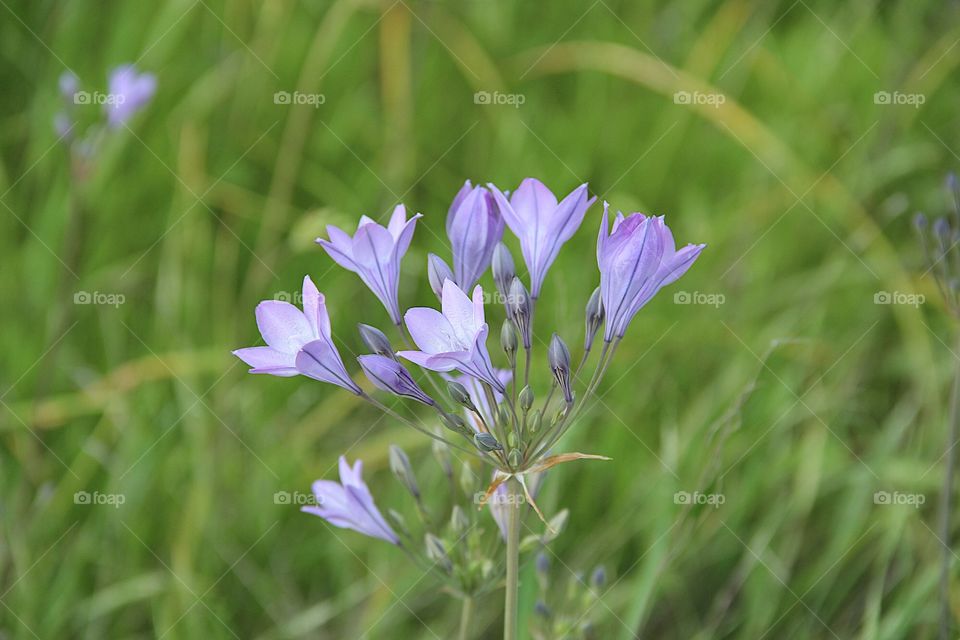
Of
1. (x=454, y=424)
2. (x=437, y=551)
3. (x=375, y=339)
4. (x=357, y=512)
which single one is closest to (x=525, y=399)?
(x=454, y=424)

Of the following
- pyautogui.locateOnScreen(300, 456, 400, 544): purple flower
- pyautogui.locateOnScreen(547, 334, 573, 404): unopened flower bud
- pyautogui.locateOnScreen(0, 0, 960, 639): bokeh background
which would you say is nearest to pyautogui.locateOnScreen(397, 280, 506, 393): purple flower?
pyautogui.locateOnScreen(547, 334, 573, 404): unopened flower bud

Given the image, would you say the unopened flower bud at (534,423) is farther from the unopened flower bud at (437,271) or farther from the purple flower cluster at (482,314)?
the unopened flower bud at (437,271)

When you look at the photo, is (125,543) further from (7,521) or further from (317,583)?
(317,583)

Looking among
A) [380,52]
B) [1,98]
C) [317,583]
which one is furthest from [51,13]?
[317,583]

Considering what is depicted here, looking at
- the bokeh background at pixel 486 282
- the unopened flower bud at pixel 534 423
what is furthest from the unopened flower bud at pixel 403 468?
the bokeh background at pixel 486 282

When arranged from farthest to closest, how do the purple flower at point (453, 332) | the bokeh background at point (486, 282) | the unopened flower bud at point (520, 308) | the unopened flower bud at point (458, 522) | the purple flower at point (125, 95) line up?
the purple flower at point (125, 95)
the bokeh background at point (486, 282)
the unopened flower bud at point (458, 522)
the unopened flower bud at point (520, 308)
the purple flower at point (453, 332)
